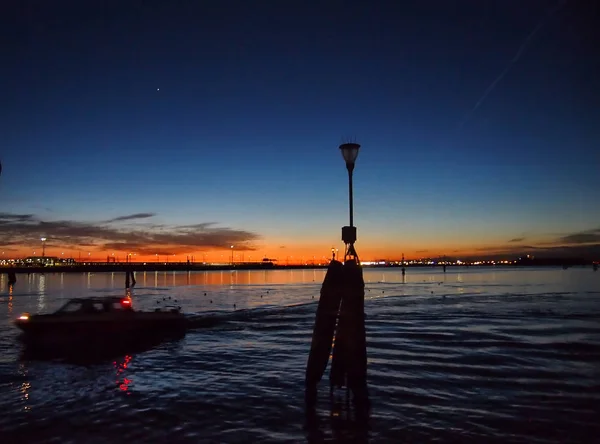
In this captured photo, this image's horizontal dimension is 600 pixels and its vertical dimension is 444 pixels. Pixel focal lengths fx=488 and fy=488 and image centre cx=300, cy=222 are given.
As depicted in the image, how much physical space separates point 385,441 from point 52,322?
21.0 meters

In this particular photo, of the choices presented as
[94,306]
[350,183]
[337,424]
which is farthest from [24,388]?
[350,183]

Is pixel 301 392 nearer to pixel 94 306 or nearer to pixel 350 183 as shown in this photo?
pixel 350 183

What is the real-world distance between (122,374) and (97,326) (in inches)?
355

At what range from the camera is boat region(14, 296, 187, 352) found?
82.6 feet

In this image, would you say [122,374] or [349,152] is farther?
[122,374]

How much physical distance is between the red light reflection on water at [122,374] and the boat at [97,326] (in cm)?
397

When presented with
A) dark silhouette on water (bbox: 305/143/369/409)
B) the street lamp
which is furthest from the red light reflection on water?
the street lamp

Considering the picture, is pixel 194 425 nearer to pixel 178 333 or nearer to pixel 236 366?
pixel 236 366

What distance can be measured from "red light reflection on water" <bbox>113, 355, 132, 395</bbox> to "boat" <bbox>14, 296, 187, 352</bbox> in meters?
3.97

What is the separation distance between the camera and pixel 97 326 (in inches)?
1036

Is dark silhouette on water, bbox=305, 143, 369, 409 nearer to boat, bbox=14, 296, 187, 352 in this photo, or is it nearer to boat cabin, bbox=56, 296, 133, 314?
boat, bbox=14, 296, 187, 352

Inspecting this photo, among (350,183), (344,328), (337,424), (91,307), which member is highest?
(350,183)

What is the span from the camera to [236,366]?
1928 cm

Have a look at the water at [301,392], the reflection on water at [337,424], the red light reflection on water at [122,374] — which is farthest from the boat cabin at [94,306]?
the reflection on water at [337,424]
